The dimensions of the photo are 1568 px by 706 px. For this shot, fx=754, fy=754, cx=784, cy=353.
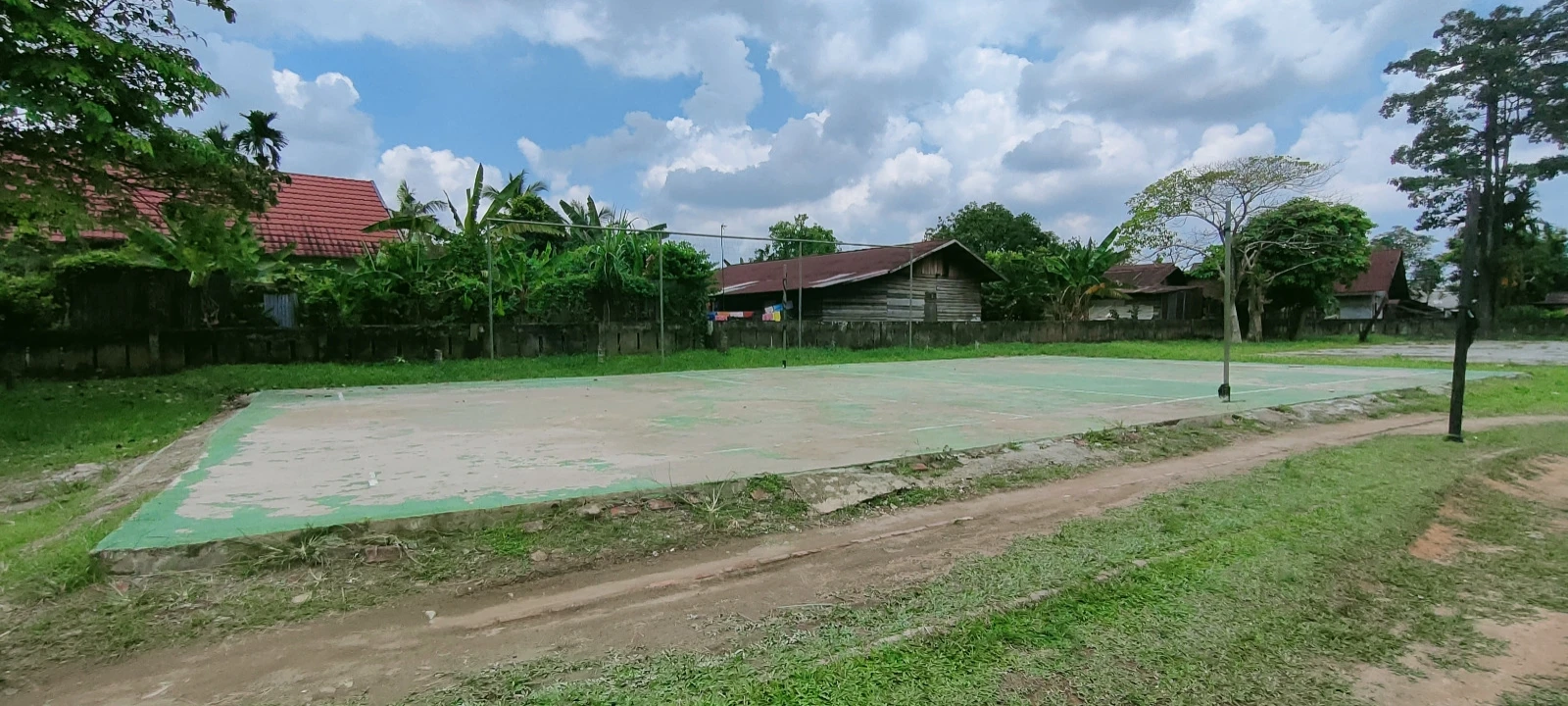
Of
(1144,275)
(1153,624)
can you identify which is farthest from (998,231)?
(1153,624)

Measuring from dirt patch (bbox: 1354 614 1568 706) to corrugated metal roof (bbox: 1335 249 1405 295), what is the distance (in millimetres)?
42330

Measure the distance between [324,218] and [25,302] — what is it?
7.84m

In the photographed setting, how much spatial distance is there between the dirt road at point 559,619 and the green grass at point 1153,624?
0.18m

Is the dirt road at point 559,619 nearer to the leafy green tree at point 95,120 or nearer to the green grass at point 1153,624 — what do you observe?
the green grass at point 1153,624

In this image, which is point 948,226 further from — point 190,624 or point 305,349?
point 190,624

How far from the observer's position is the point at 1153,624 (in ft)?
8.71

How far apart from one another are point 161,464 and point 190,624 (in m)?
3.22

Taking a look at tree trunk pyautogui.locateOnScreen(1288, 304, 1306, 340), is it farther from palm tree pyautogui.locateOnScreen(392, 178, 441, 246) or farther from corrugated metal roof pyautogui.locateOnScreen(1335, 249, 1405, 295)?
palm tree pyautogui.locateOnScreen(392, 178, 441, 246)

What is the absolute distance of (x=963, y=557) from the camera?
3.44m

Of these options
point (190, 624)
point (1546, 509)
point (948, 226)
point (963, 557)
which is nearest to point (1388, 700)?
point (963, 557)

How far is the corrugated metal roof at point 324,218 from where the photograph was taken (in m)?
16.5

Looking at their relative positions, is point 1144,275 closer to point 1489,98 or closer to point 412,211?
point 1489,98

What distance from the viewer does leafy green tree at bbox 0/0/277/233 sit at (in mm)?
6391

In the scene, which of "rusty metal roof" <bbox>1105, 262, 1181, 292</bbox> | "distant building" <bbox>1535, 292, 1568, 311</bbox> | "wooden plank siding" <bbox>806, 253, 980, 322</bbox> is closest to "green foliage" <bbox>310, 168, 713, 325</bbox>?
"wooden plank siding" <bbox>806, 253, 980, 322</bbox>
